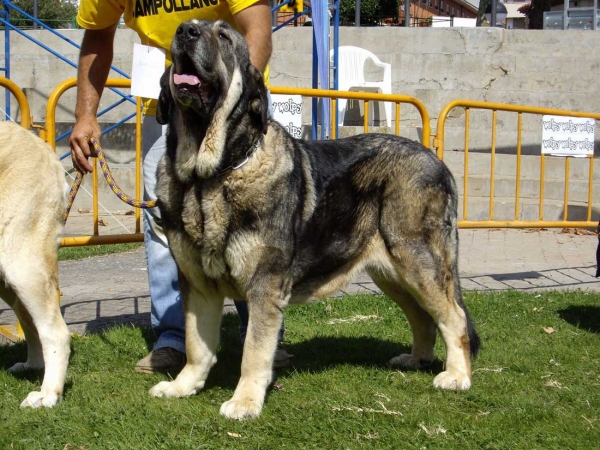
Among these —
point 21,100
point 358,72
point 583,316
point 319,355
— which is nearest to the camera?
point 319,355

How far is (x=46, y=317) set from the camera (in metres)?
3.80

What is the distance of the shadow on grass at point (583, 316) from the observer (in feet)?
19.1

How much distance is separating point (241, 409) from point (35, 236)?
132 centimetres

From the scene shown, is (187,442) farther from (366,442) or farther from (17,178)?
(17,178)

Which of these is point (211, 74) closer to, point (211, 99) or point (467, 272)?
point (211, 99)

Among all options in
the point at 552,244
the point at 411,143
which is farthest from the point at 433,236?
the point at 552,244

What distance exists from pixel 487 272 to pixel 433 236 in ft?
13.2

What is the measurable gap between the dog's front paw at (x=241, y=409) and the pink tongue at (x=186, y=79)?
5.03ft

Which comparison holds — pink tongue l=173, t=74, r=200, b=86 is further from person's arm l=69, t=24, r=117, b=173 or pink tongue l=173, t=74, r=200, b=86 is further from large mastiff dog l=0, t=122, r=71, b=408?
person's arm l=69, t=24, r=117, b=173

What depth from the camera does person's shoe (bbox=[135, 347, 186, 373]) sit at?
453 cm

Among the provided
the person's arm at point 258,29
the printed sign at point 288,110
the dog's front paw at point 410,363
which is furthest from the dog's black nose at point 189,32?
the printed sign at point 288,110

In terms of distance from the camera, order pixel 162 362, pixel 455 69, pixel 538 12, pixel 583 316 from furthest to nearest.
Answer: pixel 538 12 < pixel 455 69 < pixel 583 316 < pixel 162 362

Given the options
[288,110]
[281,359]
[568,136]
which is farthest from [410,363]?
[568,136]

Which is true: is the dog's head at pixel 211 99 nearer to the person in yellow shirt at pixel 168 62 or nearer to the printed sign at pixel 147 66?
the person in yellow shirt at pixel 168 62
